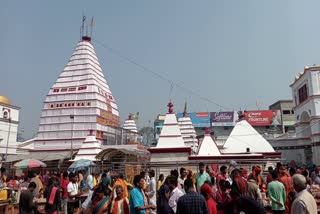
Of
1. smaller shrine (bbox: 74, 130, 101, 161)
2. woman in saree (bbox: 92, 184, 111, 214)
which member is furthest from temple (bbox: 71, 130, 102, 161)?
woman in saree (bbox: 92, 184, 111, 214)

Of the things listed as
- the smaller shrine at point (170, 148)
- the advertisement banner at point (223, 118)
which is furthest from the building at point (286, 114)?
the smaller shrine at point (170, 148)

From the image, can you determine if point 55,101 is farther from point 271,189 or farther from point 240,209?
point 240,209

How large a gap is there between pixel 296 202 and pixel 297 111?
34818 mm

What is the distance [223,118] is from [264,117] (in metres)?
8.71

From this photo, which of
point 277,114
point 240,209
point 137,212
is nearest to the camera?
point 240,209

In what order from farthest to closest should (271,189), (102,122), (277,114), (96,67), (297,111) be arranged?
(277,114) → (297,111) → (96,67) → (102,122) → (271,189)

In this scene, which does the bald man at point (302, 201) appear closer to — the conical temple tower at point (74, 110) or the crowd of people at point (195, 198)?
the crowd of people at point (195, 198)

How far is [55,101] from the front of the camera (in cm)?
3017

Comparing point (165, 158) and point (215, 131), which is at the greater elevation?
point (215, 131)

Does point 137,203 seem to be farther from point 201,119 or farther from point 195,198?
point 201,119

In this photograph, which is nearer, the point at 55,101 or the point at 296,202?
the point at 296,202

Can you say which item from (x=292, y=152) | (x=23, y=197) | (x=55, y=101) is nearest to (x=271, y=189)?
(x=23, y=197)

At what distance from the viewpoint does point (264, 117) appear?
63.9 meters

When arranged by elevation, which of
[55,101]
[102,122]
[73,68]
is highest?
[73,68]
